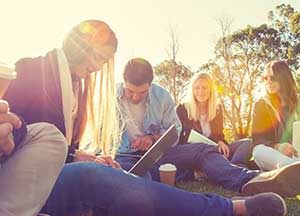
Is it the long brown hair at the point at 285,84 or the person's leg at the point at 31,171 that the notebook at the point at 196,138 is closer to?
the long brown hair at the point at 285,84

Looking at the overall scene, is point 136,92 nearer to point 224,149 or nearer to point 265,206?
point 224,149

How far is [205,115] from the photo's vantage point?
4.50 meters

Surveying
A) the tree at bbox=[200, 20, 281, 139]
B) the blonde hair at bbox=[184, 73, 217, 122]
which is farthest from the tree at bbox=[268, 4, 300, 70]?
the blonde hair at bbox=[184, 73, 217, 122]

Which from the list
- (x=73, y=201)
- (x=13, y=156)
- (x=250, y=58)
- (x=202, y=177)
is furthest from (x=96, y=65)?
(x=250, y=58)

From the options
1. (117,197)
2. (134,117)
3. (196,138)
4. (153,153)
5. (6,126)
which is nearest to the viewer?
(6,126)

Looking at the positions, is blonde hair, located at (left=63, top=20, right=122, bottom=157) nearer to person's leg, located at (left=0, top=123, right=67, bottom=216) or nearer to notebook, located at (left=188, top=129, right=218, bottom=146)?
person's leg, located at (left=0, top=123, right=67, bottom=216)

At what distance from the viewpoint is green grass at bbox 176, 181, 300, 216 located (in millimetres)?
2456

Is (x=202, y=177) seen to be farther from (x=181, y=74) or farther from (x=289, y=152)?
(x=181, y=74)

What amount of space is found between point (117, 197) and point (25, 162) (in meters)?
0.36

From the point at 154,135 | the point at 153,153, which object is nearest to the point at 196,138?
the point at 154,135

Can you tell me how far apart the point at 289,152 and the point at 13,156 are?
2.53m

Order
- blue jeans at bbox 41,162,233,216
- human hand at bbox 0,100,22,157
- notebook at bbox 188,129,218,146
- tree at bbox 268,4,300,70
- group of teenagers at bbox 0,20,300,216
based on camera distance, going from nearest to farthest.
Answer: human hand at bbox 0,100,22,157 < group of teenagers at bbox 0,20,300,216 < blue jeans at bbox 41,162,233,216 < notebook at bbox 188,129,218,146 < tree at bbox 268,4,300,70

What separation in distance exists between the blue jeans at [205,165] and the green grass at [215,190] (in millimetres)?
51

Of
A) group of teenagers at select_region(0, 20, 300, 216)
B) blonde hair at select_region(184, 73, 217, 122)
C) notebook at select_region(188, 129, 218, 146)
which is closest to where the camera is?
group of teenagers at select_region(0, 20, 300, 216)
